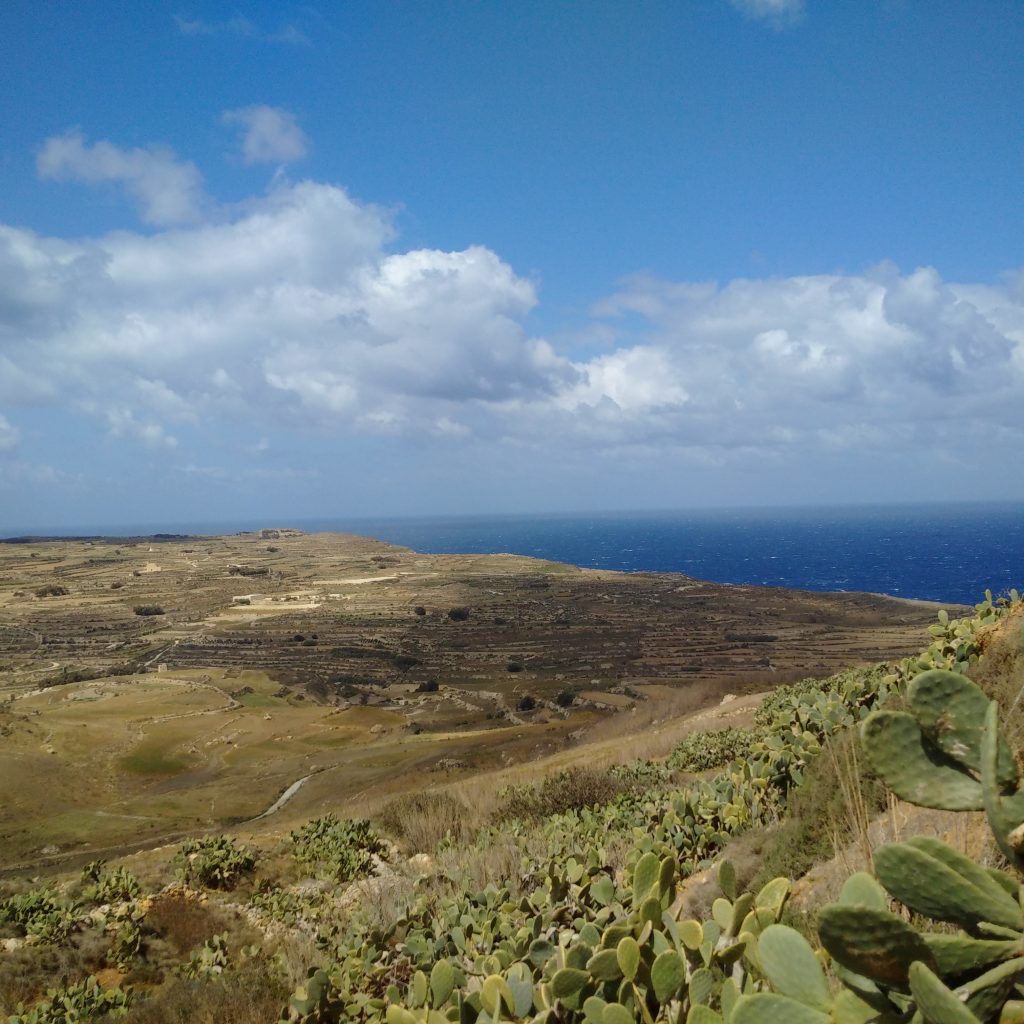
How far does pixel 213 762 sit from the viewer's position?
33.2 m

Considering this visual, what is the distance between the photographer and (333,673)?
60219 mm

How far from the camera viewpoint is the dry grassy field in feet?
82.6

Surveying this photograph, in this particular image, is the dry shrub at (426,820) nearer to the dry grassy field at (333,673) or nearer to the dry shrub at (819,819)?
the dry grassy field at (333,673)

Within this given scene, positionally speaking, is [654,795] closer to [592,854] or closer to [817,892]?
[592,854]

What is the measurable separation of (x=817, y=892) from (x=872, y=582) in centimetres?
12518

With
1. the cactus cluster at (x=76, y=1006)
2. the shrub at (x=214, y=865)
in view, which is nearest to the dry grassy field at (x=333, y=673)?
the shrub at (x=214, y=865)

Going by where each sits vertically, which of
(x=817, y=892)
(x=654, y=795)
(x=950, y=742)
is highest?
(x=950, y=742)

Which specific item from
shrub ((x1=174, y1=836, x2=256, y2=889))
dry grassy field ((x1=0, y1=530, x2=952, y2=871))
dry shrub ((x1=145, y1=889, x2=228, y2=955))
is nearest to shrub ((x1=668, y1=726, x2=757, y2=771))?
dry grassy field ((x1=0, y1=530, x2=952, y2=871))

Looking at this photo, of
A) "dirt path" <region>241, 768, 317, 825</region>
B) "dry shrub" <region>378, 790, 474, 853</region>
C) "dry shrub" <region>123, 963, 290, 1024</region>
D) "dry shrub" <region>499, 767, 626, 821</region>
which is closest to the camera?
"dry shrub" <region>123, 963, 290, 1024</region>

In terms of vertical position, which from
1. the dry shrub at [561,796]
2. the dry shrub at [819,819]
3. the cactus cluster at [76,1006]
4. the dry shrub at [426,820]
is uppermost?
the dry shrub at [819,819]

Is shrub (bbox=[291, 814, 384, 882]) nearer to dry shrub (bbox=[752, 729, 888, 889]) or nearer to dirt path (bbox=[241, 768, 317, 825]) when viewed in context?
dry shrub (bbox=[752, 729, 888, 889])

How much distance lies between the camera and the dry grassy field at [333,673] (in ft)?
82.6

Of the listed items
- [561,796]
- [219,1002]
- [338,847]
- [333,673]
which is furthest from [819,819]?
[333,673]

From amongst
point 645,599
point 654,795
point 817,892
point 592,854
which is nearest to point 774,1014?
point 817,892
